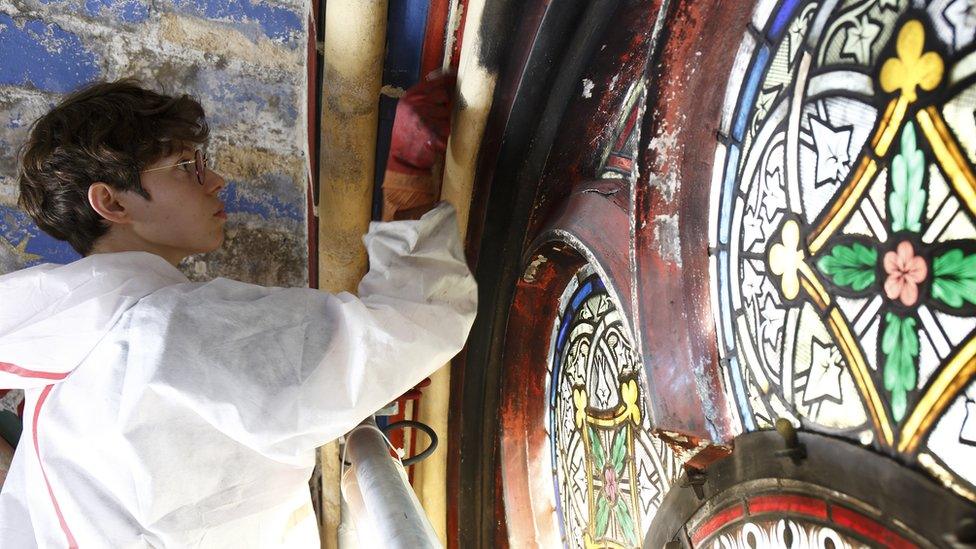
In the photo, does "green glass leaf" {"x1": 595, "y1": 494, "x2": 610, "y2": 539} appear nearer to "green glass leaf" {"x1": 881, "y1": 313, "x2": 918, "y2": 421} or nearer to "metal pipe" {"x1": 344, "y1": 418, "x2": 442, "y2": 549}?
"metal pipe" {"x1": 344, "y1": 418, "x2": 442, "y2": 549}

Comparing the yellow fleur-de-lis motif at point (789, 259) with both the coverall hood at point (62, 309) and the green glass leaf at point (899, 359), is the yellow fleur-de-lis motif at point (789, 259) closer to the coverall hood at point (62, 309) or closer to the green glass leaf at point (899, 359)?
the green glass leaf at point (899, 359)

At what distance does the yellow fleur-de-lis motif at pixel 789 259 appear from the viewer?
0.73m

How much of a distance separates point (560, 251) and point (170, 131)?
2.08 feet

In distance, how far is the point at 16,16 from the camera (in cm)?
142

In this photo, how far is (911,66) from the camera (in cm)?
58

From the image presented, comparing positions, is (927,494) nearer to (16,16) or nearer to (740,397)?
(740,397)

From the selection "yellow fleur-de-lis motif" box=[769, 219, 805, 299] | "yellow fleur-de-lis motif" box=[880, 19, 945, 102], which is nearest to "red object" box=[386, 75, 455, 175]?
"yellow fleur-de-lis motif" box=[769, 219, 805, 299]

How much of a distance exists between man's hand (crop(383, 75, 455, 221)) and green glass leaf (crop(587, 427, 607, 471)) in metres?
0.48

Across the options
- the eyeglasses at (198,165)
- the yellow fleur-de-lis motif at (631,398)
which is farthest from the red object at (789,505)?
the eyeglasses at (198,165)

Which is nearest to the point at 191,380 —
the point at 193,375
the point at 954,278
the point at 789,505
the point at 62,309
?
the point at 193,375

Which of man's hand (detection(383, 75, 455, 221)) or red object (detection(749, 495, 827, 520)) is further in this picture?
man's hand (detection(383, 75, 455, 221))

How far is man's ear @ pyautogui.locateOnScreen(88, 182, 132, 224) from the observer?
110cm

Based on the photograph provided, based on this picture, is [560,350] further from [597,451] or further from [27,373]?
[27,373]

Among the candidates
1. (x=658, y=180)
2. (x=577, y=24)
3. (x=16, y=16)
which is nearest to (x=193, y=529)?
(x=658, y=180)
